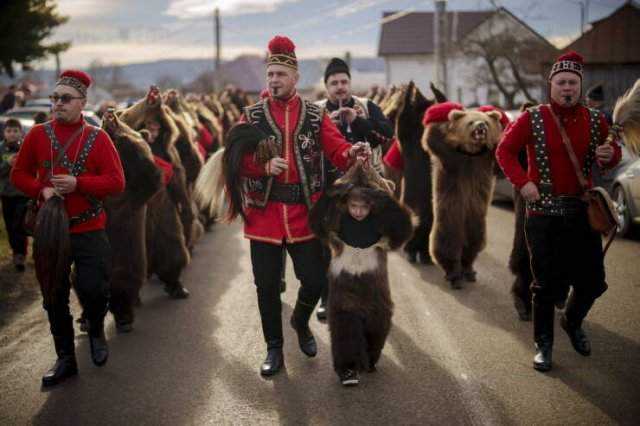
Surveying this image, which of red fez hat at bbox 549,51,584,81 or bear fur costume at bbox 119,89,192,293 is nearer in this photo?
red fez hat at bbox 549,51,584,81

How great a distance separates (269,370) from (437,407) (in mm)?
1290

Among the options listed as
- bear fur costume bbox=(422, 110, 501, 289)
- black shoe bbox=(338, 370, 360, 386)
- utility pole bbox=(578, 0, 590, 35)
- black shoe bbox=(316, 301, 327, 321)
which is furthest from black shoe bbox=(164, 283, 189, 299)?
utility pole bbox=(578, 0, 590, 35)

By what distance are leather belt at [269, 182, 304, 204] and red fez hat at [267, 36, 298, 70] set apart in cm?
83

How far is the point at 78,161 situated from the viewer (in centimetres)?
543

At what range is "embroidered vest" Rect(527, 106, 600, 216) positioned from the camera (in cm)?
536

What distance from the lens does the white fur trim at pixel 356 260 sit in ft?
17.0

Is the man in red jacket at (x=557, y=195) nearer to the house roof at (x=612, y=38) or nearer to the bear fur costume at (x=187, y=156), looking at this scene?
the bear fur costume at (x=187, y=156)

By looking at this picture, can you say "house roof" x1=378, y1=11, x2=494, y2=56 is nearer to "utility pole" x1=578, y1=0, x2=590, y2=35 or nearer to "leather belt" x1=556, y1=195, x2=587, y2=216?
"utility pole" x1=578, y1=0, x2=590, y2=35

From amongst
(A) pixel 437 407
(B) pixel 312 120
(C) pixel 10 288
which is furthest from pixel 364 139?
(C) pixel 10 288

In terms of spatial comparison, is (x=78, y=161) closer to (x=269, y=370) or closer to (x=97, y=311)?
(x=97, y=311)

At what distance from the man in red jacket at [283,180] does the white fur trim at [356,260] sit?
37 cm

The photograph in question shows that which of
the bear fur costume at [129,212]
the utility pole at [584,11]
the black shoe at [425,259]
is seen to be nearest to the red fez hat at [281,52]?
the bear fur costume at [129,212]

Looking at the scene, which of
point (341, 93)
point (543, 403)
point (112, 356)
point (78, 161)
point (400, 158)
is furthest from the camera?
point (400, 158)

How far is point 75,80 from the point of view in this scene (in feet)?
18.0
